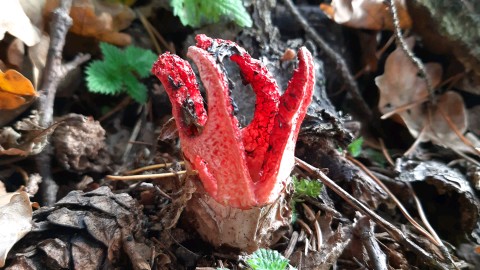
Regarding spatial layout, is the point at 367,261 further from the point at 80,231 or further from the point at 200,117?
the point at 80,231

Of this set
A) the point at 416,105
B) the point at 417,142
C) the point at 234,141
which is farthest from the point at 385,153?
the point at 234,141

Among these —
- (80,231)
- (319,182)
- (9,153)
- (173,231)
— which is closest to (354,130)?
(319,182)

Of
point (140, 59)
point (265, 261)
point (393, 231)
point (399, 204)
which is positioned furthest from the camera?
point (140, 59)

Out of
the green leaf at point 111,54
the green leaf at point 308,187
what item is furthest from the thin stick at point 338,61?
the green leaf at point 111,54

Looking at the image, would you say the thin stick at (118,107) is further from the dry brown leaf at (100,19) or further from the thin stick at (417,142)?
the thin stick at (417,142)

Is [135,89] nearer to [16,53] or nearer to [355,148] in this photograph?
[16,53]

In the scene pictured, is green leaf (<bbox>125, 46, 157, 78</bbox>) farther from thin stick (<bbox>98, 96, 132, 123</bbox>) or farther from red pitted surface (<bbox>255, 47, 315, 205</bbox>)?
red pitted surface (<bbox>255, 47, 315, 205</bbox>)
